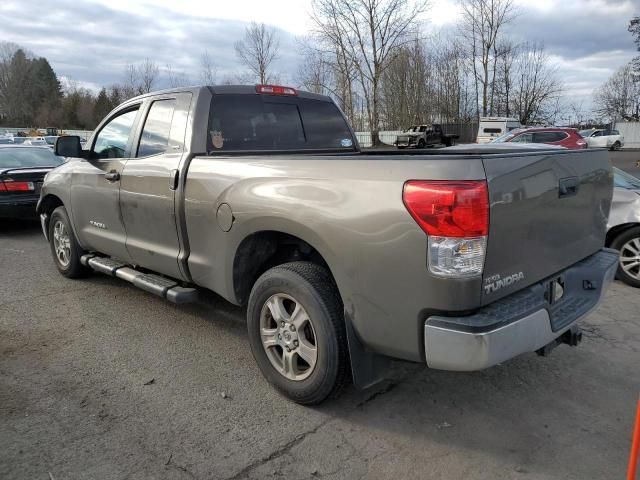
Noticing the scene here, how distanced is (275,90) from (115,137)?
5.48ft

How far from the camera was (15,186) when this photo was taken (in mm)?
8648

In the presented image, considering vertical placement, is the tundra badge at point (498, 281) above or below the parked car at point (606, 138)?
below

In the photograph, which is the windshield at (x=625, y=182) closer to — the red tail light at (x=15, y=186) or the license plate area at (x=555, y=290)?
the license plate area at (x=555, y=290)

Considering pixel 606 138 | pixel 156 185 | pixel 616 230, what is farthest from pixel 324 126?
pixel 606 138

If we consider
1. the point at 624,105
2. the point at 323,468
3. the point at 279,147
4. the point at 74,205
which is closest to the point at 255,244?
the point at 279,147

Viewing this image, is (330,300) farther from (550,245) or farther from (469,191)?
(550,245)

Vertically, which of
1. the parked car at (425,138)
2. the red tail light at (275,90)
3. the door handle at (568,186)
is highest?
the parked car at (425,138)

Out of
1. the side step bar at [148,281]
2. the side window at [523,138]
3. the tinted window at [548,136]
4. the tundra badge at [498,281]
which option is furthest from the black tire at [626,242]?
the tinted window at [548,136]

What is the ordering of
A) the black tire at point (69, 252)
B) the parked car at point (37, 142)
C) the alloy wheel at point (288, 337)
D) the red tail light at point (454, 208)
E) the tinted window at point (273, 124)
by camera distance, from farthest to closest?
the parked car at point (37, 142) → the black tire at point (69, 252) → the tinted window at point (273, 124) → the alloy wheel at point (288, 337) → the red tail light at point (454, 208)

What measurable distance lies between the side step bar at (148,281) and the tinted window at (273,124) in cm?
111

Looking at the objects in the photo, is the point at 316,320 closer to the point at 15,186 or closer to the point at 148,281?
the point at 148,281

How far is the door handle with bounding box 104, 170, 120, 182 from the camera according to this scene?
445 cm

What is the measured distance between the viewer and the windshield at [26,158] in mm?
9653

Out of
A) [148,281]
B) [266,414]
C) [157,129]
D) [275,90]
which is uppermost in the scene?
[275,90]
